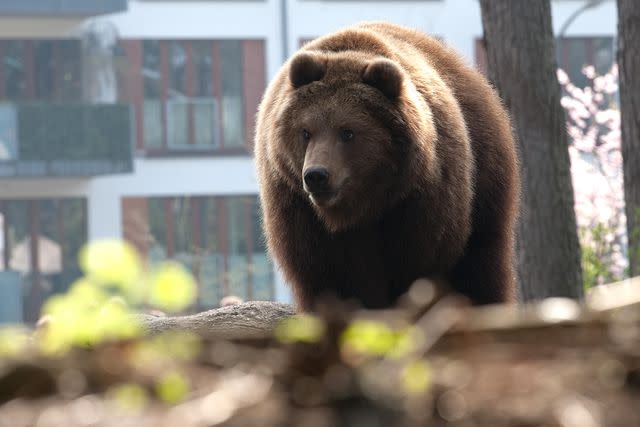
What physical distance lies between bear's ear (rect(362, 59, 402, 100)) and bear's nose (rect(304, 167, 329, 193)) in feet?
1.66

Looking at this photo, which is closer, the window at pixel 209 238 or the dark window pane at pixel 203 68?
the window at pixel 209 238

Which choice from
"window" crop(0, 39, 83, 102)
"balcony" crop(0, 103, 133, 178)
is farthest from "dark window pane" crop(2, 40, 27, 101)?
"balcony" crop(0, 103, 133, 178)

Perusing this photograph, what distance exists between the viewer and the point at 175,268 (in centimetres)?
156

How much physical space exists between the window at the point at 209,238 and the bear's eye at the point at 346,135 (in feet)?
75.6

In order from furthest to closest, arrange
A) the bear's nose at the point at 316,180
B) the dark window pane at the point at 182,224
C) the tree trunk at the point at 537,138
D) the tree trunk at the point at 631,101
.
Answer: the dark window pane at the point at 182,224 < the tree trunk at the point at 537,138 < the tree trunk at the point at 631,101 < the bear's nose at the point at 316,180

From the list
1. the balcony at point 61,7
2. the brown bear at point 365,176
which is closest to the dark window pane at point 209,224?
the balcony at point 61,7

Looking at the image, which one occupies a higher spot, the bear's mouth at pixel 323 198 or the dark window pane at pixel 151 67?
the dark window pane at pixel 151 67

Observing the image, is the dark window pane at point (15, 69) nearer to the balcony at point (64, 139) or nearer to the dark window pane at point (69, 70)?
the dark window pane at point (69, 70)

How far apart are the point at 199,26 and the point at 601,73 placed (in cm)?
954

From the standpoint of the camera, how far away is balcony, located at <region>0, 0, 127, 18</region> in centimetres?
2745

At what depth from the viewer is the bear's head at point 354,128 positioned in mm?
5414

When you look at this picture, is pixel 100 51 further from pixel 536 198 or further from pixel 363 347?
pixel 363 347

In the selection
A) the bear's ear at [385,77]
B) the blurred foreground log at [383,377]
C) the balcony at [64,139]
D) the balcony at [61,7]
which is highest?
the balcony at [61,7]

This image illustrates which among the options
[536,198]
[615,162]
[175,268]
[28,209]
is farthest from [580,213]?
[175,268]
